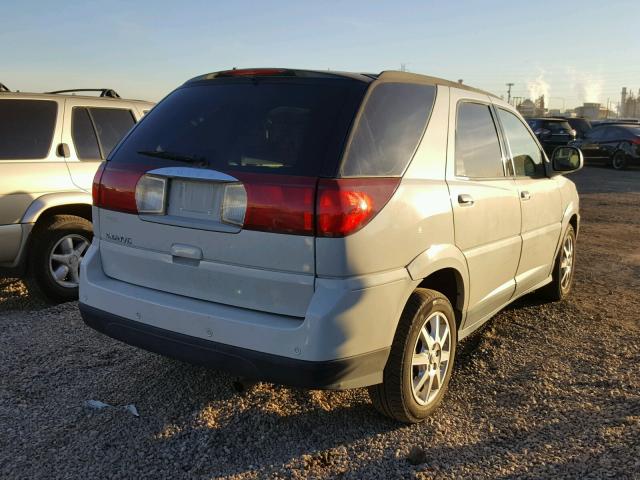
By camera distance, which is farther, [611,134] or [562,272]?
[611,134]

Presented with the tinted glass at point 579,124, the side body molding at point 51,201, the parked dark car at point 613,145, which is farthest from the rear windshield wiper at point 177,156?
the tinted glass at point 579,124

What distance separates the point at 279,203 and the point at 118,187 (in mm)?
1006

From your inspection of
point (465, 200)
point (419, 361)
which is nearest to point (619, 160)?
point (465, 200)

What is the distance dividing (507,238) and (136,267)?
7.85 ft

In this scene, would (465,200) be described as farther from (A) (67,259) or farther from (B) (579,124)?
(B) (579,124)

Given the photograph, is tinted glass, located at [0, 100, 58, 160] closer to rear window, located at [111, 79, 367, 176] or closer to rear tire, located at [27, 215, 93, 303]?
rear tire, located at [27, 215, 93, 303]

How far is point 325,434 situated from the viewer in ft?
10.6

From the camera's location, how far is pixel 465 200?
3494 millimetres

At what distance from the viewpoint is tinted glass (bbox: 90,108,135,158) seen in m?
5.87

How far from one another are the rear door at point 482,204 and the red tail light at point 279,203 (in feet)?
3.46

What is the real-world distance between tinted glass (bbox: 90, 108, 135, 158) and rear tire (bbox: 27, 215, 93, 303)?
2.63ft

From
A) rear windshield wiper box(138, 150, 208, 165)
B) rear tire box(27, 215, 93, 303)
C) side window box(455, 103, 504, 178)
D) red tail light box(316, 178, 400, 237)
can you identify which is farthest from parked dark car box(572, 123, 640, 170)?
rear windshield wiper box(138, 150, 208, 165)

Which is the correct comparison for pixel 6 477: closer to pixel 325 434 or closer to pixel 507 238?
pixel 325 434

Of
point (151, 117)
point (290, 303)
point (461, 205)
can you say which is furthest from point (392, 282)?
point (151, 117)
